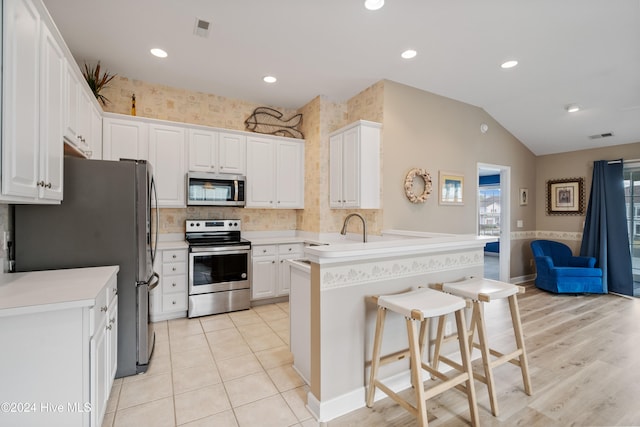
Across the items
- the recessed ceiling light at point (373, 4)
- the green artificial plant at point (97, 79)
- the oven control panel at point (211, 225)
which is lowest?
the oven control panel at point (211, 225)

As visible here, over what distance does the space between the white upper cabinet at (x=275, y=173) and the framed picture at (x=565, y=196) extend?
479cm

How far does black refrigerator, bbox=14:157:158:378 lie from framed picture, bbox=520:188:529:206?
599 cm

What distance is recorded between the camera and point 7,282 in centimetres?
167

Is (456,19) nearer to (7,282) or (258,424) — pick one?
(258,424)

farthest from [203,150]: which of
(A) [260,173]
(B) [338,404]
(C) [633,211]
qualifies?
(C) [633,211]

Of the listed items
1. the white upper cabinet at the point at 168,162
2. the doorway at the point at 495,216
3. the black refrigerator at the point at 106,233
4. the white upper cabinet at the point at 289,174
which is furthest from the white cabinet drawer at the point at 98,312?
the doorway at the point at 495,216

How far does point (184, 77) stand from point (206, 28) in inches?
47.4

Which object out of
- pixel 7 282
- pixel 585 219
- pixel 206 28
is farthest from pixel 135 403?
pixel 585 219

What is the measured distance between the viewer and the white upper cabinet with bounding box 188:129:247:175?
12.7 feet

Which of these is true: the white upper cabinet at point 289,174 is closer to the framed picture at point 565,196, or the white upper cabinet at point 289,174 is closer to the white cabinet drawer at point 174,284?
the white cabinet drawer at point 174,284

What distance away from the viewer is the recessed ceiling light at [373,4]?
2.31 metres

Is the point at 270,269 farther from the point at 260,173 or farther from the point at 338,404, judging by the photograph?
the point at 338,404

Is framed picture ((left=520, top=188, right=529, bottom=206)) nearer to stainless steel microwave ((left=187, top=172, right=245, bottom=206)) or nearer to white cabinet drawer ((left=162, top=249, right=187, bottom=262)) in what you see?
stainless steel microwave ((left=187, top=172, right=245, bottom=206))

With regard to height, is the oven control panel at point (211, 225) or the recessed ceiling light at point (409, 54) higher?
the recessed ceiling light at point (409, 54)
